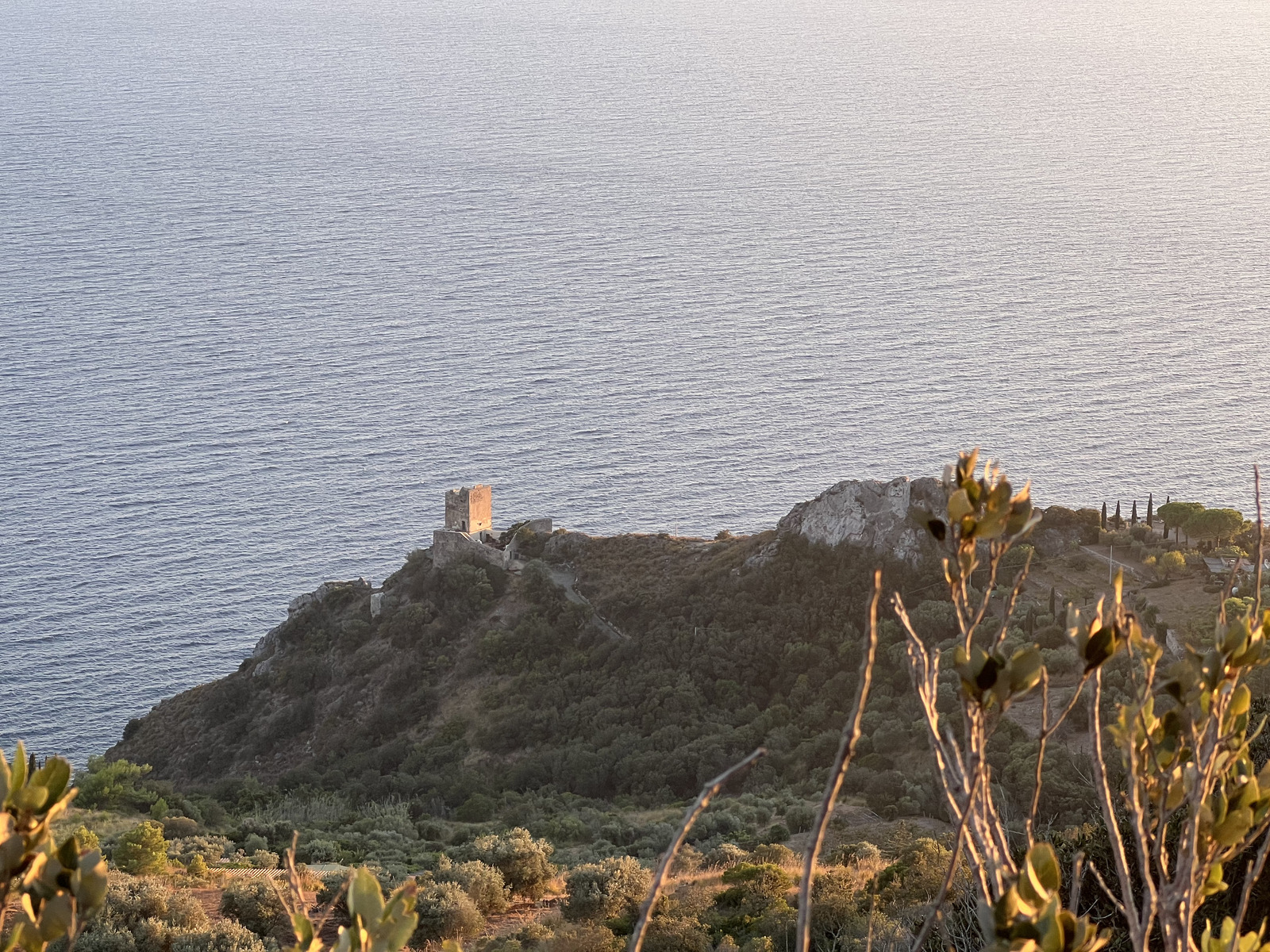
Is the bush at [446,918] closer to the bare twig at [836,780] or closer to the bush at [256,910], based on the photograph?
the bush at [256,910]

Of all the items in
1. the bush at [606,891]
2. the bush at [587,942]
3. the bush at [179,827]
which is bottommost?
the bush at [179,827]

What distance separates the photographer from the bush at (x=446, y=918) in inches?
789

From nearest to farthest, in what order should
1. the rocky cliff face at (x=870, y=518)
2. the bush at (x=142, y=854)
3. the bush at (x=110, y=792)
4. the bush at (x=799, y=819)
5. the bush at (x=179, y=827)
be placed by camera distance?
1. the bush at (x=142, y=854)
2. the bush at (x=179, y=827)
3. the bush at (x=799, y=819)
4. the bush at (x=110, y=792)
5. the rocky cliff face at (x=870, y=518)

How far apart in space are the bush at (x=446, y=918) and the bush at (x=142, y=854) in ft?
17.7

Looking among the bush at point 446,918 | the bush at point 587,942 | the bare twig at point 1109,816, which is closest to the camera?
the bare twig at point 1109,816

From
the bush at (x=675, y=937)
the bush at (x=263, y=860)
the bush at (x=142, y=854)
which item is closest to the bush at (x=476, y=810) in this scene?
the bush at (x=263, y=860)

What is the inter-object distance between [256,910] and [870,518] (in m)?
32.3

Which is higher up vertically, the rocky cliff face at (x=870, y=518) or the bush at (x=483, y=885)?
the rocky cliff face at (x=870, y=518)

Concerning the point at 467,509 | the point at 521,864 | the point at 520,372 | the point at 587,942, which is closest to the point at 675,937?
the point at 587,942

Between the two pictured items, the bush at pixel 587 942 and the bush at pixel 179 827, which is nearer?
the bush at pixel 587 942

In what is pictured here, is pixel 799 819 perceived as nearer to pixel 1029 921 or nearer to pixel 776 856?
pixel 776 856

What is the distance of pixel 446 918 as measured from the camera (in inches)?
792

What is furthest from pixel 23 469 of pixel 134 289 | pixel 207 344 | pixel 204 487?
pixel 134 289

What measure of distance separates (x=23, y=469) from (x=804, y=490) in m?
62.3
